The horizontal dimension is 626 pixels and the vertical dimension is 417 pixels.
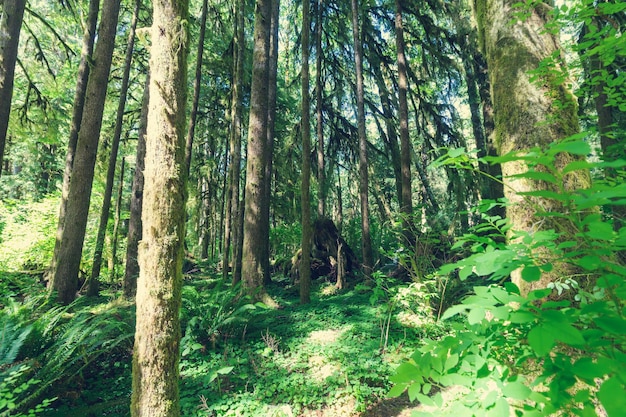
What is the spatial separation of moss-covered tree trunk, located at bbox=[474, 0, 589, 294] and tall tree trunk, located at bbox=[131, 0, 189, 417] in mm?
2635

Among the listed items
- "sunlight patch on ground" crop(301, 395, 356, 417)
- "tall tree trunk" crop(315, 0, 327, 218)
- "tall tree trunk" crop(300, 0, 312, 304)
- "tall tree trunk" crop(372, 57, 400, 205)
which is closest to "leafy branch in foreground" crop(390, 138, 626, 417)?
"sunlight patch on ground" crop(301, 395, 356, 417)

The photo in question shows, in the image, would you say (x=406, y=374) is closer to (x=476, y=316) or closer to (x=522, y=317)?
(x=476, y=316)

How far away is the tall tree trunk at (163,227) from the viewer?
2289 mm

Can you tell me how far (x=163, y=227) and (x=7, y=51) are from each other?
19.7ft

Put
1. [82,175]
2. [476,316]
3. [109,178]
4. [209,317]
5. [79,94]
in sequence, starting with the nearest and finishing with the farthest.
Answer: [476,316] < [209,317] < [82,175] < [79,94] < [109,178]

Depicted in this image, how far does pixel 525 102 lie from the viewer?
8.04 feet

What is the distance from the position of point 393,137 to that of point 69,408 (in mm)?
10478

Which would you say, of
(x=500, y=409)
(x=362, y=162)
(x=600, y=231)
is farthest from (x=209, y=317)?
(x=362, y=162)

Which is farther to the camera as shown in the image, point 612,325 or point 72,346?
point 72,346

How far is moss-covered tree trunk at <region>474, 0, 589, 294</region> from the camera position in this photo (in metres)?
2.30

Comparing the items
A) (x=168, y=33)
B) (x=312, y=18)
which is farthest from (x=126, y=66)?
(x=168, y=33)

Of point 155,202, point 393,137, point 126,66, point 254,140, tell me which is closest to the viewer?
point 155,202

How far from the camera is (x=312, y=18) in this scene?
428 inches

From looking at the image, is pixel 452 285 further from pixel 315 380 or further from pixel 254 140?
pixel 254 140
